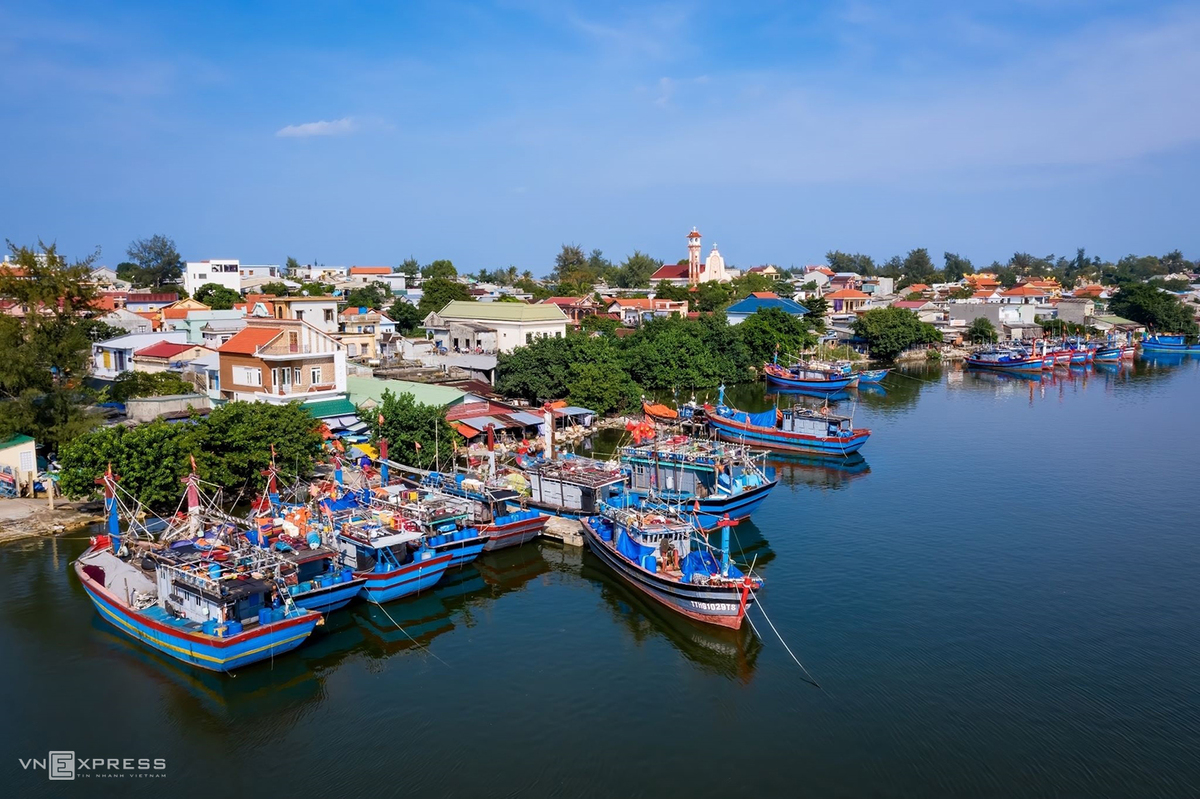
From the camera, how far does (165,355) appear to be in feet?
116

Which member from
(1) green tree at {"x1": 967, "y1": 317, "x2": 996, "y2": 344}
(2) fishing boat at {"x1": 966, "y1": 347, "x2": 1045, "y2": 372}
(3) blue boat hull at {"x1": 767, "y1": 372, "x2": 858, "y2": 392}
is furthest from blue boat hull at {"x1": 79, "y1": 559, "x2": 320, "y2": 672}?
(1) green tree at {"x1": 967, "y1": 317, "x2": 996, "y2": 344}

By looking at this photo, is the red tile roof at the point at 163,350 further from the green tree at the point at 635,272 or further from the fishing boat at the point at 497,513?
the green tree at the point at 635,272

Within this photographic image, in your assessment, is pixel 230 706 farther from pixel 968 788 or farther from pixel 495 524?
pixel 968 788

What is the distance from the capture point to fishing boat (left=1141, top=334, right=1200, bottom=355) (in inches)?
2815

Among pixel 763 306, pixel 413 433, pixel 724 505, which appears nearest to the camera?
pixel 724 505

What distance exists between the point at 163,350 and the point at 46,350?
37.4ft

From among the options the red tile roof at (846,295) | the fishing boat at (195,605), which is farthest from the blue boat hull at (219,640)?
the red tile roof at (846,295)

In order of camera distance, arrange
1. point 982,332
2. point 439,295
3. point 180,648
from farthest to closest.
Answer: point 982,332, point 439,295, point 180,648

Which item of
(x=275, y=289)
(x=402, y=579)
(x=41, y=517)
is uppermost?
(x=275, y=289)

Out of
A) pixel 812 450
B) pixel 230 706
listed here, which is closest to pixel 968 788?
pixel 230 706

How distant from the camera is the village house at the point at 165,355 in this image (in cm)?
3503

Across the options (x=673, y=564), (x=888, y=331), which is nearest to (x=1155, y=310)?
(x=888, y=331)

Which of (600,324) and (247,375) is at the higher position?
(600,324)

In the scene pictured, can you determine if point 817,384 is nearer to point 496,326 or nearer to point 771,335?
point 771,335
